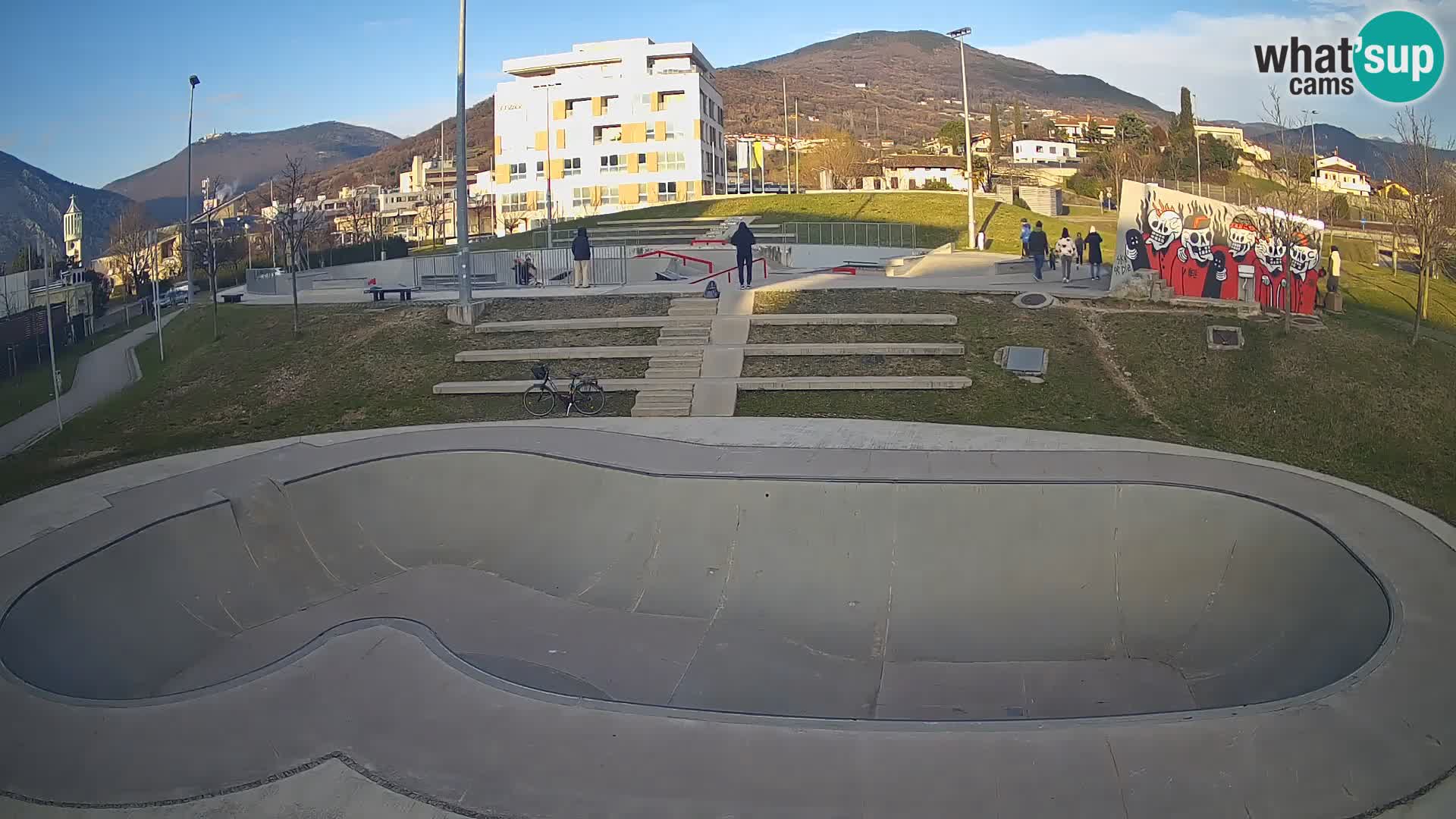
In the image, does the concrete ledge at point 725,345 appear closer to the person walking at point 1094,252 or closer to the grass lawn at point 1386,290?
the person walking at point 1094,252

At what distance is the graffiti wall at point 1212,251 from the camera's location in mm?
24016

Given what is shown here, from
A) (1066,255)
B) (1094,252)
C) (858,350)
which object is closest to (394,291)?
(858,350)

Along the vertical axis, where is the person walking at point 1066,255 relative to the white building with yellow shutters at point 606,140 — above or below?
below

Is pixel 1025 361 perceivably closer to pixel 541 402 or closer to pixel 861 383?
pixel 861 383

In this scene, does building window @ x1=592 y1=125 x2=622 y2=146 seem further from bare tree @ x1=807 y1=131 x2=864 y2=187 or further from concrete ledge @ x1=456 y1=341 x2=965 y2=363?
concrete ledge @ x1=456 y1=341 x2=965 y2=363

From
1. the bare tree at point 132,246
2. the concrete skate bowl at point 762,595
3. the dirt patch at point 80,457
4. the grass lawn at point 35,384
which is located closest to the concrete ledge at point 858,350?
the concrete skate bowl at point 762,595

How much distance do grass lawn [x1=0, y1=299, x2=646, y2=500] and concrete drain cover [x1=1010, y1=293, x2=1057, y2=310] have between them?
1007 cm

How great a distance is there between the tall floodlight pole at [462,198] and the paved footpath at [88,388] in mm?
8768

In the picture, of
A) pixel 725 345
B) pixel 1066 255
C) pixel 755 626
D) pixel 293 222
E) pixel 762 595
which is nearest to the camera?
pixel 755 626

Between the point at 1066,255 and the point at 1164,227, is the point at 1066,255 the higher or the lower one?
the lower one

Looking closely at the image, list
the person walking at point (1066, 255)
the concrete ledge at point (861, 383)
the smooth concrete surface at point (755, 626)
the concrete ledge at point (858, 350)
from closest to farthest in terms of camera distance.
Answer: the smooth concrete surface at point (755, 626)
the concrete ledge at point (861, 383)
the concrete ledge at point (858, 350)
the person walking at point (1066, 255)

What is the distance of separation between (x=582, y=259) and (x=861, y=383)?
12.6m

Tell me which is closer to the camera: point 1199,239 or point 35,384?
point 35,384

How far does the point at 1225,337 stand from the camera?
72.4ft
